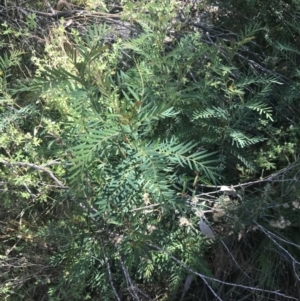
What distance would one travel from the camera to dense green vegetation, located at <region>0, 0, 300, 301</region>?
1269 mm

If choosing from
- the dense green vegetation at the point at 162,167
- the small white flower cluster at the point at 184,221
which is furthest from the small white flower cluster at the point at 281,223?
the small white flower cluster at the point at 184,221

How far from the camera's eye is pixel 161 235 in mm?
1438

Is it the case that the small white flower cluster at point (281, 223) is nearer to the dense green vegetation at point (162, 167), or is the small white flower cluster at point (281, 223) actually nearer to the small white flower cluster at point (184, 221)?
the dense green vegetation at point (162, 167)

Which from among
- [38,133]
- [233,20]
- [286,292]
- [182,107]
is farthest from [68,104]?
[286,292]

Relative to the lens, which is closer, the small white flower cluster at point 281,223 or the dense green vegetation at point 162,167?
the dense green vegetation at point 162,167

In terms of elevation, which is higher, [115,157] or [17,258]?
[115,157]

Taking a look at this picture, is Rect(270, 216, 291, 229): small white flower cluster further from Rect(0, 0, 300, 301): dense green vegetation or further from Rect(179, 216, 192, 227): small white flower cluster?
Rect(179, 216, 192, 227): small white flower cluster

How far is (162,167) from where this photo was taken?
1.13 m

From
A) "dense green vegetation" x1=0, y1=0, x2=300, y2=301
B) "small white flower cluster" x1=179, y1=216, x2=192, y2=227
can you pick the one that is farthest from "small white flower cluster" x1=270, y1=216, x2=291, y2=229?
"small white flower cluster" x1=179, y1=216, x2=192, y2=227

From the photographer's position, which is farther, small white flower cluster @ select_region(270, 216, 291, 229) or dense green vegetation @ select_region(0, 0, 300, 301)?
small white flower cluster @ select_region(270, 216, 291, 229)

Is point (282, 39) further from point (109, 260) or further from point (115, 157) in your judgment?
point (109, 260)

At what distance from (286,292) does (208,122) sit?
667 mm

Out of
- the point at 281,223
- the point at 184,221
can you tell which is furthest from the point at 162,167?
the point at 281,223

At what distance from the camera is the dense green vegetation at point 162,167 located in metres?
1.27
